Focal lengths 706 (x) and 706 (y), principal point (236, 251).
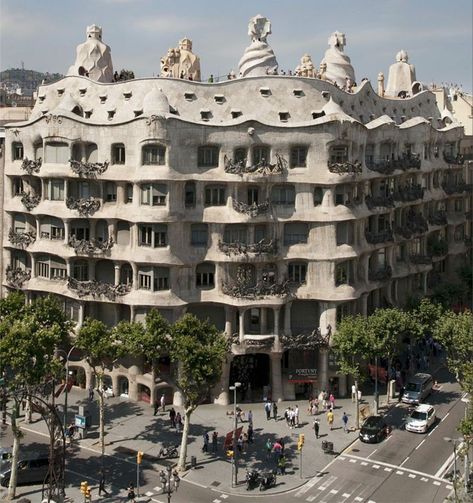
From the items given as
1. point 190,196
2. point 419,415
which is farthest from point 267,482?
point 190,196

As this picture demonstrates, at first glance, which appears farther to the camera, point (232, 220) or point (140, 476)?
point (232, 220)

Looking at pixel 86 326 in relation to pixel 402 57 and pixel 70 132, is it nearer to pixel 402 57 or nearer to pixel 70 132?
pixel 70 132

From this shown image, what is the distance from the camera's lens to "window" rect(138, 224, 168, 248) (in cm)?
6706

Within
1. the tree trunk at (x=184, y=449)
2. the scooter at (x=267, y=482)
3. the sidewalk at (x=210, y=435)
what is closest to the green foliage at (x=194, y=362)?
the tree trunk at (x=184, y=449)

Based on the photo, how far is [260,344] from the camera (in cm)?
6794

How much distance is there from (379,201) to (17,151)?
39.4 metres

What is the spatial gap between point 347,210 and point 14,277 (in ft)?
118

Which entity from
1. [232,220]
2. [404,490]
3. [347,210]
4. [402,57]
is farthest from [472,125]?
[404,490]

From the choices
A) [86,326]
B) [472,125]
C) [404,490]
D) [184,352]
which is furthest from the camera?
[472,125]

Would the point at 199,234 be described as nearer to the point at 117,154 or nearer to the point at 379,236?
the point at 117,154

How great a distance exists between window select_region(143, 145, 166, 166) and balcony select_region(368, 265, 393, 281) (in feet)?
82.7

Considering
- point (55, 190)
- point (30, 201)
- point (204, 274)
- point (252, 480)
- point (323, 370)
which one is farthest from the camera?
point (30, 201)

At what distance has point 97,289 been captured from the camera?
69.9 m

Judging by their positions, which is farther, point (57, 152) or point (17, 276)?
point (17, 276)
